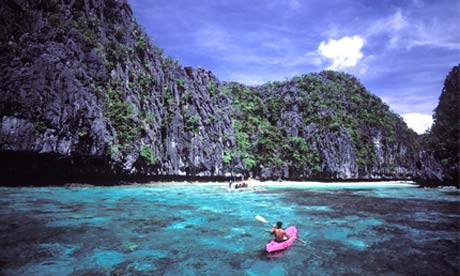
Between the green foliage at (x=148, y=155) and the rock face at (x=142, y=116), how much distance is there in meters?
0.16

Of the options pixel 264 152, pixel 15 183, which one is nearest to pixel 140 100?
pixel 15 183

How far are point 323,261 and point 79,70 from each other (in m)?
33.1

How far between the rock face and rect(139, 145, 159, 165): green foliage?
0.16 metres

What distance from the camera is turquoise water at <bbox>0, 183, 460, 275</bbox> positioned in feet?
25.9

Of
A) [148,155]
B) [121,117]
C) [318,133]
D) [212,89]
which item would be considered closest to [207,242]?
[148,155]

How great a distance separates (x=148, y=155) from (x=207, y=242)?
28866 millimetres

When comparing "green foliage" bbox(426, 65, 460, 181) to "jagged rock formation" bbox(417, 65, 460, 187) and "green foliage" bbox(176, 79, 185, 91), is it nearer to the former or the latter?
"jagged rock formation" bbox(417, 65, 460, 187)

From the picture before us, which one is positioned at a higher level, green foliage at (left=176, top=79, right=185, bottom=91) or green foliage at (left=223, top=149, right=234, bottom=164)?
green foliage at (left=176, top=79, right=185, bottom=91)

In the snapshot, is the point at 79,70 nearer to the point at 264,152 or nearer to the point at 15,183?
the point at 15,183

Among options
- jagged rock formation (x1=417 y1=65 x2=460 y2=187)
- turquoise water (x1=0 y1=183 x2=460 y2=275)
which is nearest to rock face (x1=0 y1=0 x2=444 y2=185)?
jagged rock formation (x1=417 y1=65 x2=460 y2=187)

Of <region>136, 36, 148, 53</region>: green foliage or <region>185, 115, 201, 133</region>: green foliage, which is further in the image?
<region>185, 115, 201, 133</region>: green foliage

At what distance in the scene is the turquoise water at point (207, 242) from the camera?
310 inches

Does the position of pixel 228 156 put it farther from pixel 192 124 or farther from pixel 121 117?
Result: pixel 121 117

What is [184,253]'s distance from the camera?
9.12 m
